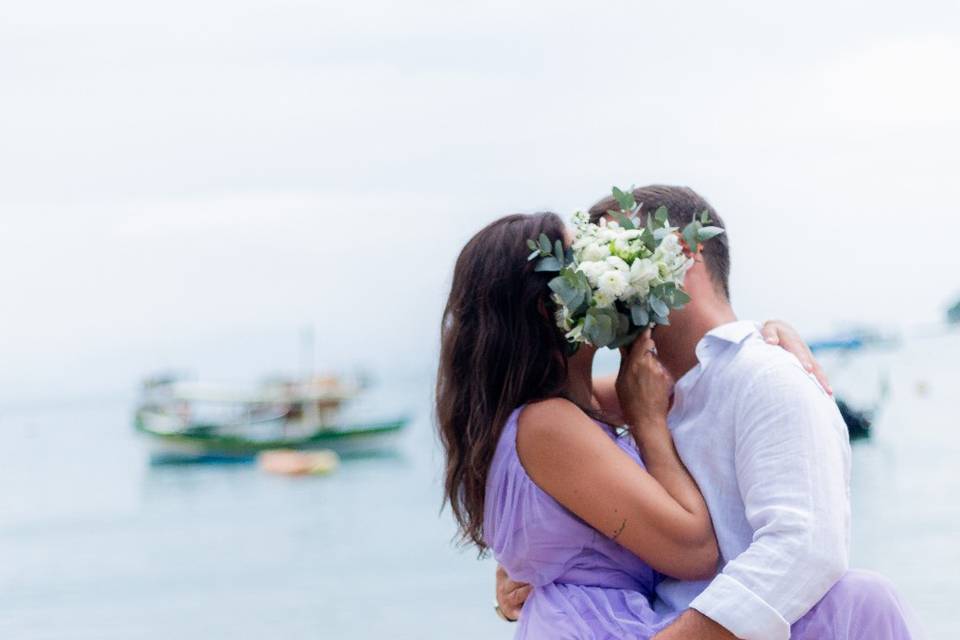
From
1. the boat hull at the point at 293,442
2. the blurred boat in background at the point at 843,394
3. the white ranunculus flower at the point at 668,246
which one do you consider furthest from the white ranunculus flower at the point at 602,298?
the boat hull at the point at 293,442

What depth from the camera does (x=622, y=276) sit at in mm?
2713

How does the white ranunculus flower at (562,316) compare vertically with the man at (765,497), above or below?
above

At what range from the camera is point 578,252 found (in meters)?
2.81

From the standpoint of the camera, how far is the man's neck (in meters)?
2.96

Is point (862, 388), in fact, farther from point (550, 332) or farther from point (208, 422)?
point (550, 332)

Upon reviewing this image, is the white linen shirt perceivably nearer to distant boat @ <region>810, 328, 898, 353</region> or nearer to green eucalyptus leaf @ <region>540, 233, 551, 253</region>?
green eucalyptus leaf @ <region>540, 233, 551, 253</region>

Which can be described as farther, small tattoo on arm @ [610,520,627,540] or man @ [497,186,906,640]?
small tattoo on arm @ [610,520,627,540]

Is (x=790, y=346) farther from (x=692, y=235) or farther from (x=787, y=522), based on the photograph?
(x=787, y=522)

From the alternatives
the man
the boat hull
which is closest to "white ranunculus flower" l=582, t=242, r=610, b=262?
the man

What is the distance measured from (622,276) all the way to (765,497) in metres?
0.49

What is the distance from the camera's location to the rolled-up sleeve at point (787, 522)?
260cm

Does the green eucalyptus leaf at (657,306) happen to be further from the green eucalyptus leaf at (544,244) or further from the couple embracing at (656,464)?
the green eucalyptus leaf at (544,244)

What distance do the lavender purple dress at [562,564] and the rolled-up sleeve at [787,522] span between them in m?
0.20

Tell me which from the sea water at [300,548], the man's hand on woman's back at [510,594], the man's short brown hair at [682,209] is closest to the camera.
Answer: the man's short brown hair at [682,209]
